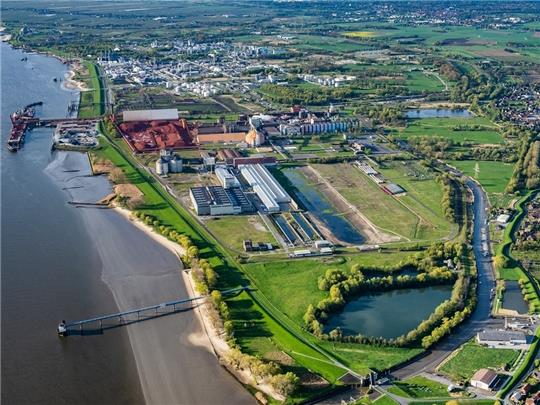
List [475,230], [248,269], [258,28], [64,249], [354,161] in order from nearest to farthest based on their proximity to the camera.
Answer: [248,269] → [64,249] → [475,230] → [354,161] → [258,28]

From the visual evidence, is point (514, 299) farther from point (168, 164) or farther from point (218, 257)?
point (168, 164)

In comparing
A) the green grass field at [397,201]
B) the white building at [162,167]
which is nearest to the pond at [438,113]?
the green grass field at [397,201]

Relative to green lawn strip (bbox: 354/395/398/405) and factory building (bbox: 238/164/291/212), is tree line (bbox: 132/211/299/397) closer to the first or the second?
green lawn strip (bbox: 354/395/398/405)

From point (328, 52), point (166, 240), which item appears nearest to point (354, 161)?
point (166, 240)

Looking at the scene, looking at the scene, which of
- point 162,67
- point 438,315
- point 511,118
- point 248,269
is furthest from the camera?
point 162,67

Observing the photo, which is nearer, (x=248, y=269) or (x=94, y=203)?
(x=248, y=269)

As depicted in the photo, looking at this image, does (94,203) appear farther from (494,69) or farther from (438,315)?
(494,69)

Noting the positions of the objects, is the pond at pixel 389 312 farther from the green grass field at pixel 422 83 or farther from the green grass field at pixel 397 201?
the green grass field at pixel 422 83
